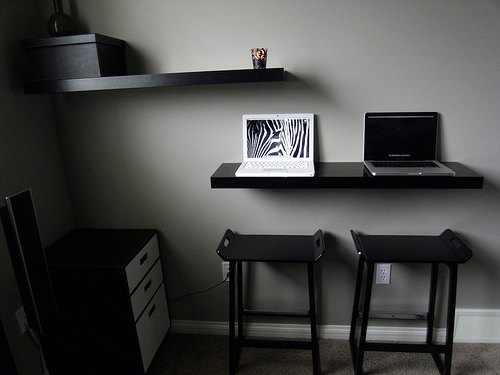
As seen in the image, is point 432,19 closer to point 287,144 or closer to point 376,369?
point 287,144

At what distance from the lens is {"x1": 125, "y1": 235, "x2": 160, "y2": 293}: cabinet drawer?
1611mm

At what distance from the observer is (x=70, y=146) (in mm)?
1858

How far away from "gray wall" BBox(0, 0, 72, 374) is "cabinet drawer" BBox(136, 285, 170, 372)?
18.7 inches

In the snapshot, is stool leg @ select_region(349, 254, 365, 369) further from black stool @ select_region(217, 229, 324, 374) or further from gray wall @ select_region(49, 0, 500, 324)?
black stool @ select_region(217, 229, 324, 374)

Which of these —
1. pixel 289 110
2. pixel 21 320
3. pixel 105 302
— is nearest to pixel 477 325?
pixel 289 110

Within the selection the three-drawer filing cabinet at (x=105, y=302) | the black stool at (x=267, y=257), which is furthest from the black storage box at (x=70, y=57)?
the black stool at (x=267, y=257)

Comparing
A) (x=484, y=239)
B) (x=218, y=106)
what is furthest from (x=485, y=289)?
(x=218, y=106)

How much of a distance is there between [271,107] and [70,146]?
1.02 metres

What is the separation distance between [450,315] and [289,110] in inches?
45.3

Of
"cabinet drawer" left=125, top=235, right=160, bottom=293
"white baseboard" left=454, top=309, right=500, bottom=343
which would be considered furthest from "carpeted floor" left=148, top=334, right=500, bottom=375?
"cabinet drawer" left=125, top=235, right=160, bottom=293

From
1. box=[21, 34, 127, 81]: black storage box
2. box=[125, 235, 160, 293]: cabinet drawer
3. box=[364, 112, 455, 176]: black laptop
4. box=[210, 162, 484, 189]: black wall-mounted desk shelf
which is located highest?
box=[21, 34, 127, 81]: black storage box

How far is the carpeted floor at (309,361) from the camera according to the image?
1800 mm

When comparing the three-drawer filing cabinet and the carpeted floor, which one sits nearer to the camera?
the three-drawer filing cabinet

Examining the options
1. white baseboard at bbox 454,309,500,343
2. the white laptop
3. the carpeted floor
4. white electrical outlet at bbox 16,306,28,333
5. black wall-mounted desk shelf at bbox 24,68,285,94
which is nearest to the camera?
black wall-mounted desk shelf at bbox 24,68,285,94
